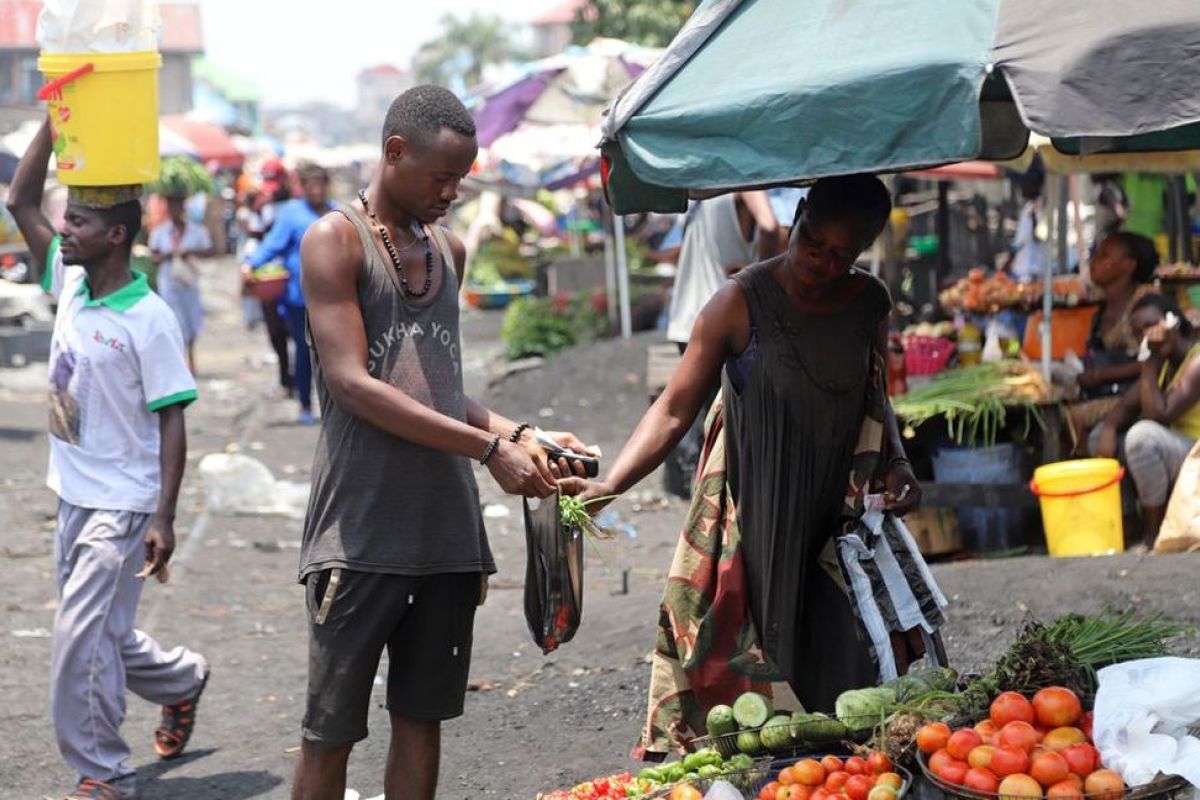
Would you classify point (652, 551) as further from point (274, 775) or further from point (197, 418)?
point (197, 418)

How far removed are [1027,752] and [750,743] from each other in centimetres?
81

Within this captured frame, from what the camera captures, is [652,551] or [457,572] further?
[652,551]

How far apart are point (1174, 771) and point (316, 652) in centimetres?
208

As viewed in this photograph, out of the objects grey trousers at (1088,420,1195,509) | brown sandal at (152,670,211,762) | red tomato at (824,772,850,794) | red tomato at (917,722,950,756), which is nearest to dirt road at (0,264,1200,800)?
brown sandal at (152,670,211,762)

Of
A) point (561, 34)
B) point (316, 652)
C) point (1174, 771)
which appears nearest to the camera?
point (1174, 771)

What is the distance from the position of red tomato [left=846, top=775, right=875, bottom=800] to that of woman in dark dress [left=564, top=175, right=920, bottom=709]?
65 cm

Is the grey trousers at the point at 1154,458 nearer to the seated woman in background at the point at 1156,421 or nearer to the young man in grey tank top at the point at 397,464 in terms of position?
the seated woman in background at the point at 1156,421

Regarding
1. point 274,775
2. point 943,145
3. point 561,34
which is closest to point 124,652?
point 274,775

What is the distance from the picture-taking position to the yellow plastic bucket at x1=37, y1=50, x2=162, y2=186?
5699mm

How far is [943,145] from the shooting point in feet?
12.3

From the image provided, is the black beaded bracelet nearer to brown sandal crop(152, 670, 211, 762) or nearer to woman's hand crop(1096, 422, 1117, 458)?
brown sandal crop(152, 670, 211, 762)

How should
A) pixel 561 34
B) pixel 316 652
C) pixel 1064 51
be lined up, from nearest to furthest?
pixel 1064 51
pixel 316 652
pixel 561 34

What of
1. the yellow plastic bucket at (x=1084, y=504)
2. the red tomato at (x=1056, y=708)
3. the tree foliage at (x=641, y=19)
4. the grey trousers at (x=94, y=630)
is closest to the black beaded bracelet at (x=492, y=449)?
the red tomato at (x=1056, y=708)

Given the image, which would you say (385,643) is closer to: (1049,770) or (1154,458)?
(1049,770)
